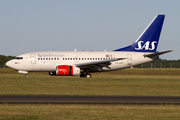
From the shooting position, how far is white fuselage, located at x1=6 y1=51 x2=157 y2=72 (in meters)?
45.4

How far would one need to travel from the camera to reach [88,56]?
46.3m

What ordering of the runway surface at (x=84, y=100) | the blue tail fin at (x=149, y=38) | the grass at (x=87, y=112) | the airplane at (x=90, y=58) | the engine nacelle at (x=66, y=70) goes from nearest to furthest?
1. the grass at (x=87, y=112)
2. the runway surface at (x=84, y=100)
3. the engine nacelle at (x=66, y=70)
4. the airplane at (x=90, y=58)
5. the blue tail fin at (x=149, y=38)

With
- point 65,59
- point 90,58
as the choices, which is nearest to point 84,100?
point 65,59

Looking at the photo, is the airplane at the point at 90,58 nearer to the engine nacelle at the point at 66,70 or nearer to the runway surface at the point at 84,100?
the engine nacelle at the point at 66,70

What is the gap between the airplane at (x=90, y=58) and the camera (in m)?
45.4

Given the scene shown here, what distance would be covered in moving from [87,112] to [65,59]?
3127 centimetres

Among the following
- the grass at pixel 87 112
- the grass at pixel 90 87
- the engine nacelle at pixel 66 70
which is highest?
the engine nacelle at pixel 66 70

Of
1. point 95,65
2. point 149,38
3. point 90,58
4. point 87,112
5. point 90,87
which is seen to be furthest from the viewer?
point 149,38

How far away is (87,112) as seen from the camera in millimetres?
14773

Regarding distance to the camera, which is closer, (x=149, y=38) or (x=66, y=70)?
(x=66, y=70)

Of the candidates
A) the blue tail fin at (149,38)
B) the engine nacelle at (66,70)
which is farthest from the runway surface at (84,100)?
the blue tail fin at (149,38)

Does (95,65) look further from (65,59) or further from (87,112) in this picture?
(87,112)

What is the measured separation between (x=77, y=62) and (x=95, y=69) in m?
2.70

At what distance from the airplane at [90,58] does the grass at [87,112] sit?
2749cm
